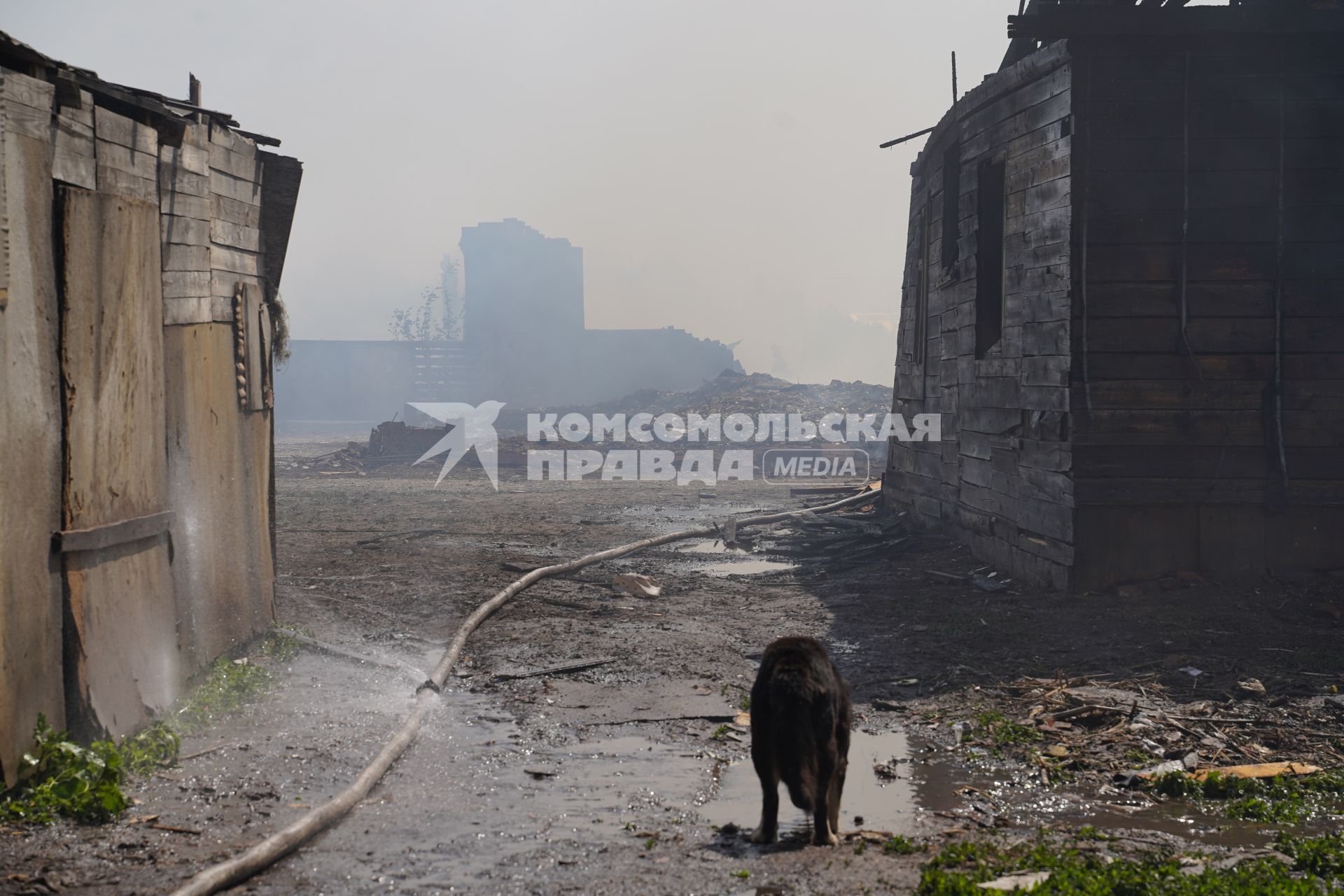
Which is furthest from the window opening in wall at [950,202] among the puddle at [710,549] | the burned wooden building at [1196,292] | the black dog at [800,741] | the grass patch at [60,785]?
the grass patch at [60,785]

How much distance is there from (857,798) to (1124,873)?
5.30ft

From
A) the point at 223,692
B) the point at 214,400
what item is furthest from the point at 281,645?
the point at 214,400

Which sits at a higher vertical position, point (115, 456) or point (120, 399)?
point (120, 399)

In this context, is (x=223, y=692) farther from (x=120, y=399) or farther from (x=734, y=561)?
(x=734, y=561)

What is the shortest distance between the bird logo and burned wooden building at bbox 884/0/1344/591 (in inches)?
674

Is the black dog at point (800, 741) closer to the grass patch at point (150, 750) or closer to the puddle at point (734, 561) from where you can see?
→ the grass patch at point (150, 750)

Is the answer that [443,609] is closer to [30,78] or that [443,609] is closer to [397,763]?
[397,763]

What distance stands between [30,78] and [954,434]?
34.6 feet

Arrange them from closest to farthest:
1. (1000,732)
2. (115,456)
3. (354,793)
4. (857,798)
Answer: (354,793), (857,798), (115,456), (1000,732)

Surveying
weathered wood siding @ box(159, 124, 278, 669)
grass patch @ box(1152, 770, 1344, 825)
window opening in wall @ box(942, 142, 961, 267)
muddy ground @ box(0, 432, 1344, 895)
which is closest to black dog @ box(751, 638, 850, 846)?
muddy ground @ box(0, 432, 1344, 895)

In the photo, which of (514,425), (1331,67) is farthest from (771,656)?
(514,425)

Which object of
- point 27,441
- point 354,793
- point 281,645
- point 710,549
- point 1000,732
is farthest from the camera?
point 710,549

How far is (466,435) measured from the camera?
123 ft

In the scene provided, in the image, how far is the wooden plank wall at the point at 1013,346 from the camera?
377 inches
